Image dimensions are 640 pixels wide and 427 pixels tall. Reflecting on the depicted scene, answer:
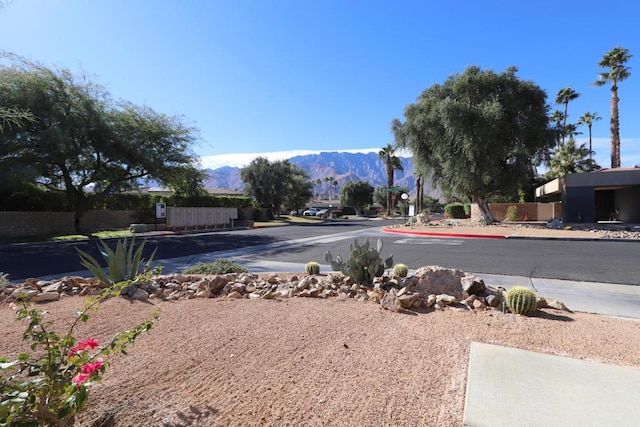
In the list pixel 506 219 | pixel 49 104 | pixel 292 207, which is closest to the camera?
pixel 49 104

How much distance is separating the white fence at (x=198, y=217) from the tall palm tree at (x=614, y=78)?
138 feet

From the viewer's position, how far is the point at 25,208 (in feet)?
80.0

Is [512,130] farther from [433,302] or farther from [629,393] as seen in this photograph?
[629,393]

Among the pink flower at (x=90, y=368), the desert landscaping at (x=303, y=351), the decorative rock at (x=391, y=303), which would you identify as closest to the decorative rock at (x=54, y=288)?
the desert landscaping at (x=303, y=351)

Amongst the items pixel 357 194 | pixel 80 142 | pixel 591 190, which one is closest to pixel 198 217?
pixel 80 142

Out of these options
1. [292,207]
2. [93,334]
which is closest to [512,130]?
[93,334]

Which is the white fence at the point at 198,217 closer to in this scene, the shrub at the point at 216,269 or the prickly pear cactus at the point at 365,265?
the shrub at the point at 216,269

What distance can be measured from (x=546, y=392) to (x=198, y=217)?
28653 mm

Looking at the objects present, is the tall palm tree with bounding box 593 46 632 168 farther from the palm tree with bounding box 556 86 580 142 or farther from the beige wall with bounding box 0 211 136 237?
the beige wall with bounding box 0 211 136 237

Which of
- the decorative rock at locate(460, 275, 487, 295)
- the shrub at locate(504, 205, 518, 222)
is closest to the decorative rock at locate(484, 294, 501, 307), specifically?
the decorative rock at locate(460, 275, 487, 295)

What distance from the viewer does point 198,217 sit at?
29031 mm

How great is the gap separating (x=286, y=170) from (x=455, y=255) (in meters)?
38.8

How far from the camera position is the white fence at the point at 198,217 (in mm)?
27047

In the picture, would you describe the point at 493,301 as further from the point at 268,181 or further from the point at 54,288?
the point at 268,181
